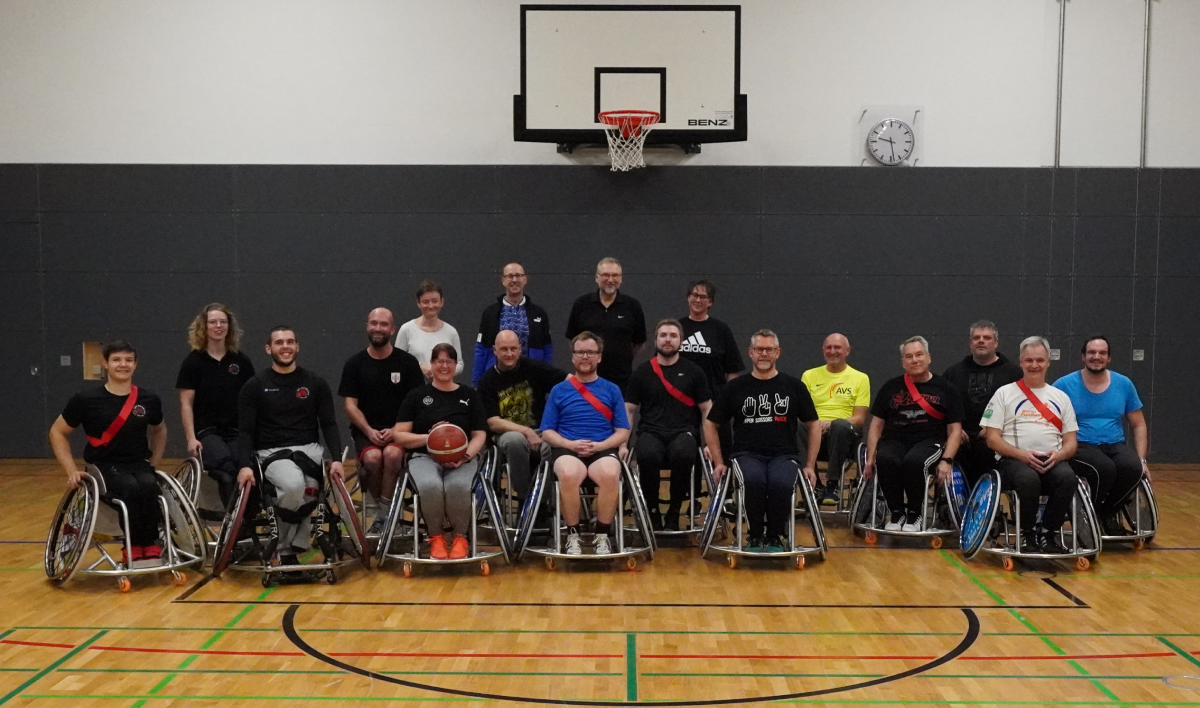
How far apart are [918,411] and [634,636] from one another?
7.65ft

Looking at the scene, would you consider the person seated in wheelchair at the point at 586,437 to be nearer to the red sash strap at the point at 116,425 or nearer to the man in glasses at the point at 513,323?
the man in glasses at the point at 513,323

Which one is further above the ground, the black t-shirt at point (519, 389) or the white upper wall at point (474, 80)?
the white upper wall at point (474, 80)

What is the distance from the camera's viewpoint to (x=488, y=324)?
6266 millimetres

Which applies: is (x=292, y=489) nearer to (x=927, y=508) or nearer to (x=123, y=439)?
(x=123, y=439)

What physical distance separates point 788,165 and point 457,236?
2.75 meters

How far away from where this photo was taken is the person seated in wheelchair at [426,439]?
4.94 meters

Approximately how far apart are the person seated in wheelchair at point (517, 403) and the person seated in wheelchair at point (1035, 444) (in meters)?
2.30

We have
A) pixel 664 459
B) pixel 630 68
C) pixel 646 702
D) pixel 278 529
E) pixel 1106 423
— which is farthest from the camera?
pixel 630 68

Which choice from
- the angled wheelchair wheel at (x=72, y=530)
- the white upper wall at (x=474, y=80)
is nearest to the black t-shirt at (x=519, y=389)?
the angled wheelchair wheel at (x=72, y=530)

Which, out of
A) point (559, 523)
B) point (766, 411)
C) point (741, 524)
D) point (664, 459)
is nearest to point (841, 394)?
point (766, 411)

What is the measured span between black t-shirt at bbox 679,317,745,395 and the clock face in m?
3.00

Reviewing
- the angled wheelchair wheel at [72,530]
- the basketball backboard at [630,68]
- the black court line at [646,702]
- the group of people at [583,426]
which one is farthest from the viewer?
the basketball backboard at [630,68]

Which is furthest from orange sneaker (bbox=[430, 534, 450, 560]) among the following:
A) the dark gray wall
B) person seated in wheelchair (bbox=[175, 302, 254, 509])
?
the dark gray wall

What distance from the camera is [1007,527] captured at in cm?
526
